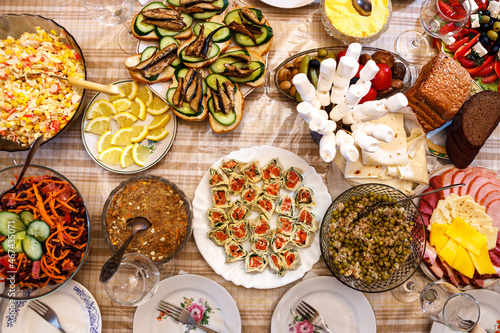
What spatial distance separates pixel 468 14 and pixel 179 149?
76.4 inches

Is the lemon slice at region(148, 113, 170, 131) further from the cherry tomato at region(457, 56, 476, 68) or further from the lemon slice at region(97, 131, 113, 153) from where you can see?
the cherry tomato at region(457, 56, 476, 68)

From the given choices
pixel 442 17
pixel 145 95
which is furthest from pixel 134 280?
pixel 442 17

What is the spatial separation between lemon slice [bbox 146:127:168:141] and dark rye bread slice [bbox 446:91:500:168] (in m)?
1.77

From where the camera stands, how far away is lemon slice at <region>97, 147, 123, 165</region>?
2236 mm

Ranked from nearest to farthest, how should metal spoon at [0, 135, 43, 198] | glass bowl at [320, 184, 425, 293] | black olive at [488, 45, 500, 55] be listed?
metal spoon at [0, 135, 43, 198] < glass bowl at [320, 184, 425, 293] < black olive at [488, 45, 500, 55]

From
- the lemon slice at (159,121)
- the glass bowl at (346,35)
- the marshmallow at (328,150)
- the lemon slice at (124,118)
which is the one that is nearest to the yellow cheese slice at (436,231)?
the marshmallow at (328,150)

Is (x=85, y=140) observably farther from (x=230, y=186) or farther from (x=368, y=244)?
(x=368, y=244)

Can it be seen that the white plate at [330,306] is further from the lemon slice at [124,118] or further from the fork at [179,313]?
the lemon slice at [124,118]

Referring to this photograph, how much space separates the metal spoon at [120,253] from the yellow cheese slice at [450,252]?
5.70 feet

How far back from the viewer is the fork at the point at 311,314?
7.09 feet

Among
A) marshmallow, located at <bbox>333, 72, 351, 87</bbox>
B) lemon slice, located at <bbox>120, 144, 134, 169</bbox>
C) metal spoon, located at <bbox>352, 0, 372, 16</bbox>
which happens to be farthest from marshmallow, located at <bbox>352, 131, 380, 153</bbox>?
lemon slice, located at <bbox>120, 144, 134, 169</bbox>

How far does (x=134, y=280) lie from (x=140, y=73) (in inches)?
47.9

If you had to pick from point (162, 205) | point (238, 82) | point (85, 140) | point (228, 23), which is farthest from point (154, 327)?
point (228, 23)

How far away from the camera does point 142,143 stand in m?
2.28
